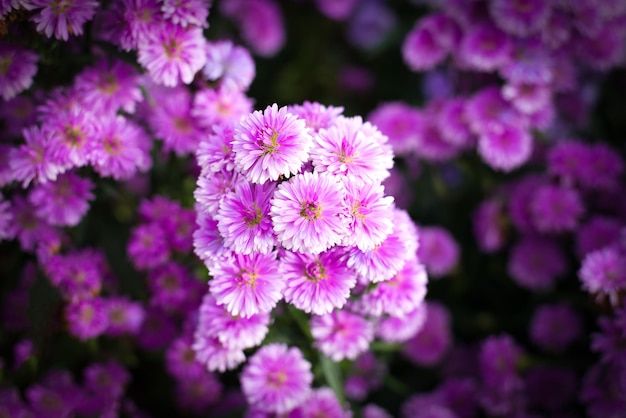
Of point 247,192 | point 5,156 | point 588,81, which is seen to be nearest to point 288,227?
point 247,192

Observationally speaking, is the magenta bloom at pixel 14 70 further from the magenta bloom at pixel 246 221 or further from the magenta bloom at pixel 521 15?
the magenta bloom at pixel 521 15

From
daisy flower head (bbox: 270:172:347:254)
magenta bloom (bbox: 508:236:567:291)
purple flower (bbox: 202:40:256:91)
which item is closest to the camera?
daisy flower head (bbox: 270:172:347:254)

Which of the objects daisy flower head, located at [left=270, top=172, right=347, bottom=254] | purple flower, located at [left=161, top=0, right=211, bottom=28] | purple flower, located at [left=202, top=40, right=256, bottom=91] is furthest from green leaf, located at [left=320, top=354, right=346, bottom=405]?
purple flower, located at [left=161, top=0, right=211, bottom=28]

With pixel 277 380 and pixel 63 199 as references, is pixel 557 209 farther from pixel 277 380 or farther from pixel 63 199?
pixel 63 199

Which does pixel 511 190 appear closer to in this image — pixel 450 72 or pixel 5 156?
pixel 450 72

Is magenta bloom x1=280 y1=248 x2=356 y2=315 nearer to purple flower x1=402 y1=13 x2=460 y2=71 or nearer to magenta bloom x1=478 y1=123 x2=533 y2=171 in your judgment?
magenta bloom x1=478 y1=123 x2=533 y2=171

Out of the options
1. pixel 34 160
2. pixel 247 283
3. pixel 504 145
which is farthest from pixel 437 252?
pixel 34 160
